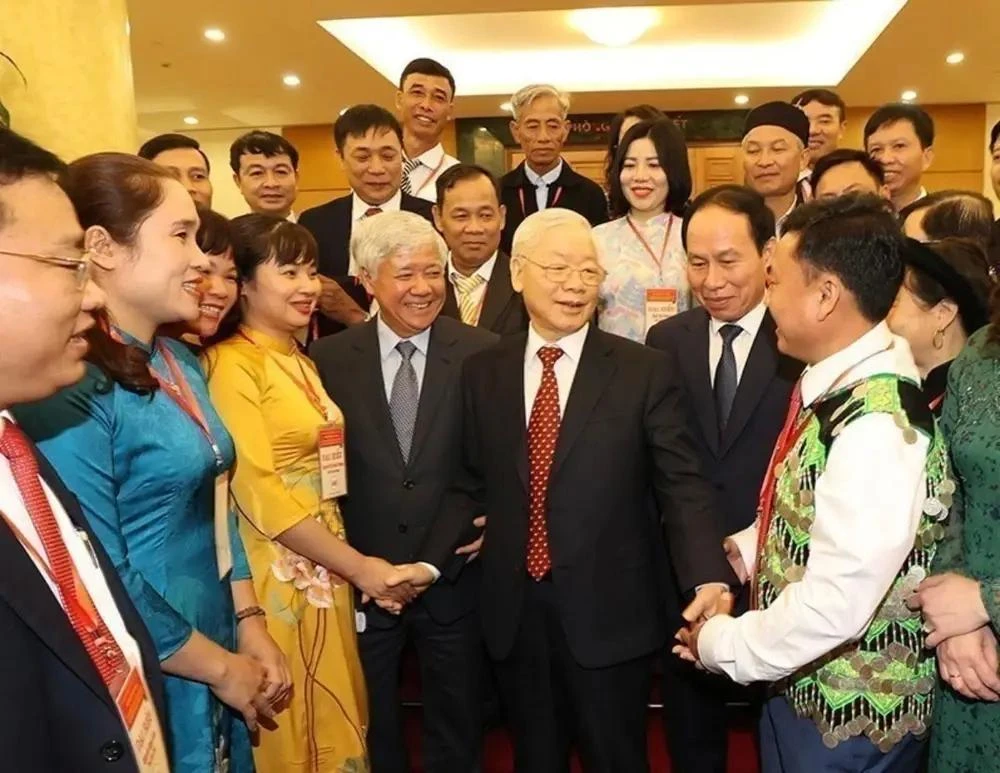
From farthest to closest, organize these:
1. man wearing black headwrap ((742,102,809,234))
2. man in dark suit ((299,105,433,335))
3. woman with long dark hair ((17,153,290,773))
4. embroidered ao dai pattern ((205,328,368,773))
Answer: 1. man in dark suit ((299,105,433,335))
2. man wearing black headwrap ((742,102,809,234))
3. embroidered ao dai pattern ((205,328,368,773))
4. woman with long dark hair ((17,153,290,773))

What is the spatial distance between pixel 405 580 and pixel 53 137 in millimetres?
2387

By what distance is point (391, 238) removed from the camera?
101 inches

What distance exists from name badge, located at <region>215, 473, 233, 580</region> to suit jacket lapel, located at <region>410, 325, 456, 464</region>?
59 cm

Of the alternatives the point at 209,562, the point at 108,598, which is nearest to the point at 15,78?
the point at 209,562

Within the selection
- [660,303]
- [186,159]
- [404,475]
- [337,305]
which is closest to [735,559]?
[404,475]

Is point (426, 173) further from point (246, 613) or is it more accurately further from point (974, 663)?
point (974, 663)

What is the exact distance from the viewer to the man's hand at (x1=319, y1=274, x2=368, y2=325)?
3.14 meters

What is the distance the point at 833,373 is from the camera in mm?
1667

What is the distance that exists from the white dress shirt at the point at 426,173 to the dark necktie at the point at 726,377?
6.93 feet

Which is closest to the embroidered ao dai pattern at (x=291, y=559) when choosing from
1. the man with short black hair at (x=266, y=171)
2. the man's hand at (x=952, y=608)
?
the man's hand at (x=952, y=608)

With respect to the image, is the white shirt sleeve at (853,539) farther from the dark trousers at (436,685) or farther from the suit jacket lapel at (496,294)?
the suit jacket lapel at (496,294)

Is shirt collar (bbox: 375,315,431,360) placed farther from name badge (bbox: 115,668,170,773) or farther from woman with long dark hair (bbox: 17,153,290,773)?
name badge (bbox: 115,668,170,773)

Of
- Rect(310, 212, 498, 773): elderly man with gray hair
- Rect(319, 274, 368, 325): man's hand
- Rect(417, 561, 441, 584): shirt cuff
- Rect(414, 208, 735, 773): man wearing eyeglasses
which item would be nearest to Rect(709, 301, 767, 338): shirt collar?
Rect(414, 208, 735, 773): man wearing eyeglasses

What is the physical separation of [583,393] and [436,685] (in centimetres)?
96
